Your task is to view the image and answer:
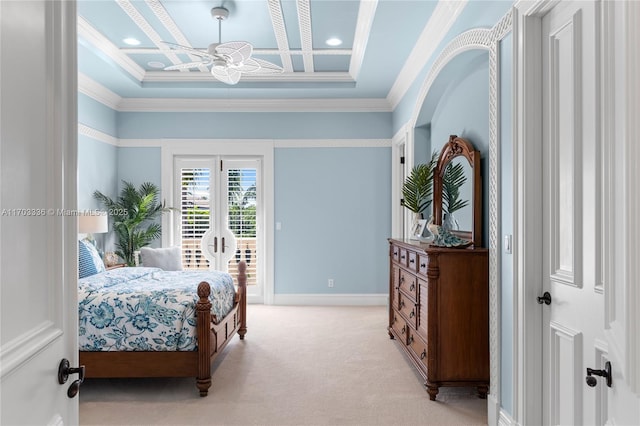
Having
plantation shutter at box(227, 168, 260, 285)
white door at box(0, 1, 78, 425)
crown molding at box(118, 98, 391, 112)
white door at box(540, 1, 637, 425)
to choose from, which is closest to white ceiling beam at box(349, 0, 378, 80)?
crown molding at box(118, 98, 391, 112)

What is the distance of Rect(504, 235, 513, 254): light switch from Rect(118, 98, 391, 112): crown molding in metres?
3.89

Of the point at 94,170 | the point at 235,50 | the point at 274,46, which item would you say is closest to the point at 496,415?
the point at 235,50

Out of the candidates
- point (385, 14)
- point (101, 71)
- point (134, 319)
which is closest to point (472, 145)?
point (385, 14)

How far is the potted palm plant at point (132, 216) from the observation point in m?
5.86

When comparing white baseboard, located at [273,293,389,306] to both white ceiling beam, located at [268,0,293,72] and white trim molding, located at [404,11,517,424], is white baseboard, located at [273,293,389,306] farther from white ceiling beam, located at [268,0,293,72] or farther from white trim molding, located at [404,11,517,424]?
white trim molding, located at [404,11,517,424]

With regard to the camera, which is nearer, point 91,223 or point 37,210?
point 37,210

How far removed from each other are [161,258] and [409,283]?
2877 millimetres

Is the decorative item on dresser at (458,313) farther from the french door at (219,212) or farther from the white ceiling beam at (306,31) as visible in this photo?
the french door at (219,212)

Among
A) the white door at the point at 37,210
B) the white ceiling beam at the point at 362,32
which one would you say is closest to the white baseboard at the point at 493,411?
the white door at the point at 37,210

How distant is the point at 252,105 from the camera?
6098 millimetres

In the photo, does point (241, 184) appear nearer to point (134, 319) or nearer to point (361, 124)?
point (361, 124)

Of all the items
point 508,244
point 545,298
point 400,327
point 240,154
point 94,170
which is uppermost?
point 240,154

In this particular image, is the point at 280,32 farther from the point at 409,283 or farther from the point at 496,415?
the point at 496,415

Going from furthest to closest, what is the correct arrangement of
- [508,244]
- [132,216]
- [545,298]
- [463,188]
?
[132,216]
[463,188]
[508,244]
[545,298]
